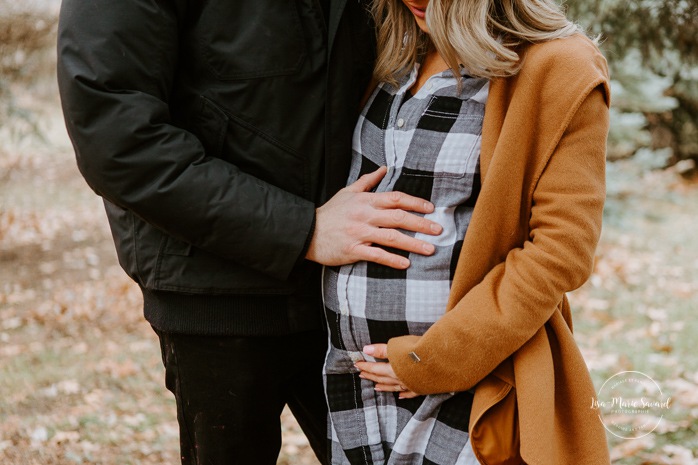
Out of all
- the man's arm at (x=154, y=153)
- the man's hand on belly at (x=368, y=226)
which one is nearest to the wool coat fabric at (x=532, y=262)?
the man's hand on belly at (x=368, y=226)

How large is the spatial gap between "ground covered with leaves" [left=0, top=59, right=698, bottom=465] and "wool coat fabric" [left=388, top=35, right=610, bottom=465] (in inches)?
99.2

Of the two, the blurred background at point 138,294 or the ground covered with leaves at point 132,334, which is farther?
the ground covered with leaves at point 132,334

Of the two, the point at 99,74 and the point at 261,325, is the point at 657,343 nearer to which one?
the point at 261,325

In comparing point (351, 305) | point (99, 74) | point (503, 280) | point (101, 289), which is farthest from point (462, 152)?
point (101, 289)

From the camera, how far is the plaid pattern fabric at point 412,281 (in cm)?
183

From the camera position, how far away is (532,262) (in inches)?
66.1

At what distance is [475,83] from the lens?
1845 mm

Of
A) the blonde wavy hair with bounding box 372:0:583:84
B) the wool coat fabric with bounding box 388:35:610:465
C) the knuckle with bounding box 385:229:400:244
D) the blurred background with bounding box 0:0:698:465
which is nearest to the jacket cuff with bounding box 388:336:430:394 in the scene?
the wool coat fabric with bounding box 388:35:610:465

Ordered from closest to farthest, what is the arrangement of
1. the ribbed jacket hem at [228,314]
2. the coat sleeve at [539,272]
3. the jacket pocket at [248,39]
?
the coat sleeve at [539,272], the jacket pocket at [248,39], the ribbed jacket hem at [228,314]

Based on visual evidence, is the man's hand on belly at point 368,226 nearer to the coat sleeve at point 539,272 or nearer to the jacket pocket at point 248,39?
the coat sleeve at point 539,272

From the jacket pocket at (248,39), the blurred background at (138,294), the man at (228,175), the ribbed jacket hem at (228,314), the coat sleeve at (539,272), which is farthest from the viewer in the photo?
the blurred background at (138,294)

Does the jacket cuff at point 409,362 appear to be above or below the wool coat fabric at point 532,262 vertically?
below

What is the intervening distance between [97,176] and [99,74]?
266mm

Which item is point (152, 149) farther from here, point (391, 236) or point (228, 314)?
point (391, 236)
